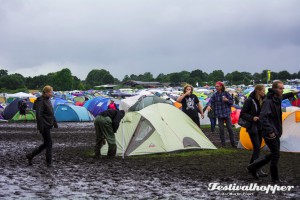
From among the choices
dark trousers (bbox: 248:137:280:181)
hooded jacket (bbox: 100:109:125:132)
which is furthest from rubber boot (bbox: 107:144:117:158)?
dark trousers (bbox: 248:137:280:181)

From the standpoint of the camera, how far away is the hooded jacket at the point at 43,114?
12.1 meters

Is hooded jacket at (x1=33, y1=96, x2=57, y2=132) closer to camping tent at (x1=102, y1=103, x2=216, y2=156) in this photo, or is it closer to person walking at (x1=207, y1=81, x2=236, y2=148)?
camping tent at (x1=102, y1=103, x2=216, y2=156)

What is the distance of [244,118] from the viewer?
33.4 feet

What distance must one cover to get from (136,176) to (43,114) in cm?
313

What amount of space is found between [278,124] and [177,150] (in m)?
5.50

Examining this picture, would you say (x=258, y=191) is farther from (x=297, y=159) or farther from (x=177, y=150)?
(x=177, y=150)

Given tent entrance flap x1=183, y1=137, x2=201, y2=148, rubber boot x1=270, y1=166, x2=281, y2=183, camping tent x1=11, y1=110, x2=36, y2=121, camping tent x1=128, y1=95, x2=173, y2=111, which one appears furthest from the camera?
camping tent x1=11, y1=110, x2=36, y2=121

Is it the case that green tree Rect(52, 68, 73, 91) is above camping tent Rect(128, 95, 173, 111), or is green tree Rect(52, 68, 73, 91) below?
above

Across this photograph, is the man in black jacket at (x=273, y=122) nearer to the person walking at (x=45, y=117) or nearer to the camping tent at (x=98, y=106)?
the person walking at (x=45, y=117)

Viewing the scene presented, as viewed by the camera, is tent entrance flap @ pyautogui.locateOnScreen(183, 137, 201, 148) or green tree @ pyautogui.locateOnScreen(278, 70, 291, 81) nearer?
tent entrance flap @ pyautogui.locateOnScreen(183, 137, 201, 148)

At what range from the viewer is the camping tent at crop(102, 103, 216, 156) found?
1416 cm

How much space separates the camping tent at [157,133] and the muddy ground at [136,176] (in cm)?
57

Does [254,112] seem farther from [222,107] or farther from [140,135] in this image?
[222,107]

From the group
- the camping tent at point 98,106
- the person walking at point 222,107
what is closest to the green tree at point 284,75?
the camping tent at point 98,106
